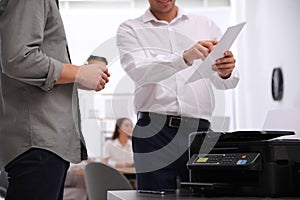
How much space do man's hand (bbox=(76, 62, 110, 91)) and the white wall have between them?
164 cm

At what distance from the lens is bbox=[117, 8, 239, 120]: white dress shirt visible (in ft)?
6.94

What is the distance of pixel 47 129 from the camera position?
141 centimetres

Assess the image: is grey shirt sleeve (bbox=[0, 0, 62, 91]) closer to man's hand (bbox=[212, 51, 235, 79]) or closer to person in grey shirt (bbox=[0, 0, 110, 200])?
person in grey shirt (bbox=[0, 0, 110, 200])

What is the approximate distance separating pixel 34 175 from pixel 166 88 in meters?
0.94

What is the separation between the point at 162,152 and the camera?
209 centimetres

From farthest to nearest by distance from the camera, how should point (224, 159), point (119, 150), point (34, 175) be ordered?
point (119, 150)
point (224, 159)
point (34, 175)

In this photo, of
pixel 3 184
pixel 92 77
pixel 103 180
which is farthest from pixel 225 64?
pixel 103 180

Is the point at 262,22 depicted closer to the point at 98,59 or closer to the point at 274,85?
the point at 274,85

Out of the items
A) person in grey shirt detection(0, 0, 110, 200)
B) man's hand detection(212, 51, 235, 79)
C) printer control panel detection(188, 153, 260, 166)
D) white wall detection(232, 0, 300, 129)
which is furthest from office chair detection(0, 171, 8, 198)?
white wall detection(232, 0, 300, 129)

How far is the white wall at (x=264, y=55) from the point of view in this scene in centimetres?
427

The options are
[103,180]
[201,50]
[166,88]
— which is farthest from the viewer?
[103,180]

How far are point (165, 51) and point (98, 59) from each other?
0.71 m

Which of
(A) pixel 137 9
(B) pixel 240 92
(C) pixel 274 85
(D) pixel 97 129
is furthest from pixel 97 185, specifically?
(A) pixel 137 9

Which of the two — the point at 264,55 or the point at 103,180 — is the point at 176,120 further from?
the point at 264,55
